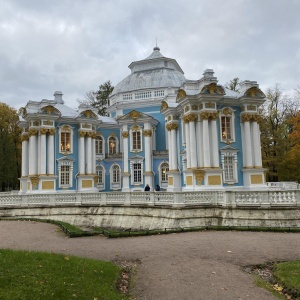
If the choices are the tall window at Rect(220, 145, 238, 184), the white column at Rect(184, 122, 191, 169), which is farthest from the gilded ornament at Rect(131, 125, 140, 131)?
the tall window at Rect(220, 145, 238, 184)

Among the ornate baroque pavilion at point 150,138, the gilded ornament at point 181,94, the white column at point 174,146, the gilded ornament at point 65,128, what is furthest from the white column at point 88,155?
the gilded ornament at point 181,94

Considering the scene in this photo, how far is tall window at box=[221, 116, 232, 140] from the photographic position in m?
21.2

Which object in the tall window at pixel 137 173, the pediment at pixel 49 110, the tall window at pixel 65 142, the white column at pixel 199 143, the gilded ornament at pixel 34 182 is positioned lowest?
the gilded ornament at pixel 34 182

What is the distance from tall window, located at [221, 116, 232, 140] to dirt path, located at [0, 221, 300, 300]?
10026mm

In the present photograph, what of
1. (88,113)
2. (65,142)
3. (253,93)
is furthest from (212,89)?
(65,142)

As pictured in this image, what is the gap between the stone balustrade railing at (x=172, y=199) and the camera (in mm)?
13070

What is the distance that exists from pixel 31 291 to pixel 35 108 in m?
22.4

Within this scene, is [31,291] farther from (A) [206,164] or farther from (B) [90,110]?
(B) [90,110]

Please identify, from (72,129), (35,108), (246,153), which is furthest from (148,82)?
A: (246,153)

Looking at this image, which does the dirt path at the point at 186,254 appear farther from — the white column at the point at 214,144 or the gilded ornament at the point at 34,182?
the gilded ornament at the point at 34,182

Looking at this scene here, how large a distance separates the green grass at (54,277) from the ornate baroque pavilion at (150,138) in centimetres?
1295

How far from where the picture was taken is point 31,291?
5.43 meters

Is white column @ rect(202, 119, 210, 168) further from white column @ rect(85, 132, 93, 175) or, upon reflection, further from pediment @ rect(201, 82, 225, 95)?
white column @ rect(85, 132, 93, 175)

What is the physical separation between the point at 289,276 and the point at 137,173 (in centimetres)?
2322
